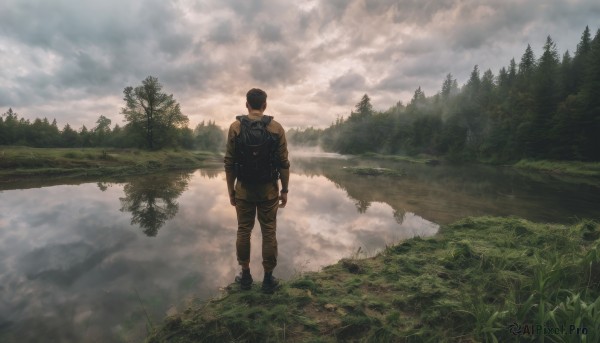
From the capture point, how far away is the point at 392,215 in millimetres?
10273

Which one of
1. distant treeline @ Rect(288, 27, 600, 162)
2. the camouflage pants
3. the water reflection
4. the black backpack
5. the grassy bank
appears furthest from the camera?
distant treeline @ Rect(288, 27, 600, 162)

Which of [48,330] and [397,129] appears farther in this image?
[397,129]

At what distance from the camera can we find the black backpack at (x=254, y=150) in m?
3.84

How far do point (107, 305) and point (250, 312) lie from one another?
229cm

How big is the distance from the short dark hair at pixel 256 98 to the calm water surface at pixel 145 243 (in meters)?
2.96

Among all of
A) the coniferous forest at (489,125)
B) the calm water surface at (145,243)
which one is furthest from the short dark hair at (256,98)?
the coniferous forest at (489,125)

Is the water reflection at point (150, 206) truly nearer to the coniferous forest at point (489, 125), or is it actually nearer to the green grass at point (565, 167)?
the coniferous forest at point (489, 125)

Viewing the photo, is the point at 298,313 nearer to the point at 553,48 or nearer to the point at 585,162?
the point at 585,162

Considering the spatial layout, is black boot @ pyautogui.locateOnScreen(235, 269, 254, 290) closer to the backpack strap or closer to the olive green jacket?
the olive green jacket

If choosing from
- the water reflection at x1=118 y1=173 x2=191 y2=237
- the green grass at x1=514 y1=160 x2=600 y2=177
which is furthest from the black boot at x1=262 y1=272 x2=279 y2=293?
the green grass at x1=514 y1=160 x2=600 y2=177

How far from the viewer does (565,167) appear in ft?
123

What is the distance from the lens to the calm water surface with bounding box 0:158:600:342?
3.91m

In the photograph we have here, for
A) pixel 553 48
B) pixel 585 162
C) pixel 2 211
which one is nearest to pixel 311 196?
pixel 2 211

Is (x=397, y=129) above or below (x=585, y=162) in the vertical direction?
above
